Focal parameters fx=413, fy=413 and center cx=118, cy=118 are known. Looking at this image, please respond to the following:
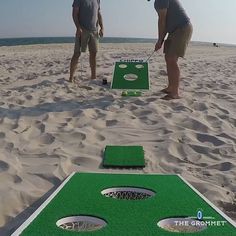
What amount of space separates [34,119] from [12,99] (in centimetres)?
113

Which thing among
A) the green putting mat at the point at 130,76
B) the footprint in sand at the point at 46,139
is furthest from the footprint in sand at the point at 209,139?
the green putting mat at the point at 130,76

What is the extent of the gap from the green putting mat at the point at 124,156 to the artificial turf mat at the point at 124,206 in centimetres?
31

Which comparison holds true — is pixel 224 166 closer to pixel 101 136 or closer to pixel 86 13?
pixel 101 136

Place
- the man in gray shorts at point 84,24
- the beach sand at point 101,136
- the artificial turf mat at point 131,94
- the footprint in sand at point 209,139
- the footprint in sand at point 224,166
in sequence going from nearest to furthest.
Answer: the beach sand at point 101,136, the footprint in sand at point 224,166, the footprint in sand at point 209,139, the artificial turf mat at point 131,94, the man in gray shorts at point 84,24

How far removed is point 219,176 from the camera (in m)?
2.87

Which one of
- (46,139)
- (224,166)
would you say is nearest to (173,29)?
(46,139)

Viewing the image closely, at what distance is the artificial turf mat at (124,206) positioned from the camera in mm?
1903

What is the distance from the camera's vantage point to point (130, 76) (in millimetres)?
6453

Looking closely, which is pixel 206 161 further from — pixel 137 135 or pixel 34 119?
pixel 34 119

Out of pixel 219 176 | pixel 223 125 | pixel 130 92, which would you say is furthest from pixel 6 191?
pixel 130 92

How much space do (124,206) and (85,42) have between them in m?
4.29

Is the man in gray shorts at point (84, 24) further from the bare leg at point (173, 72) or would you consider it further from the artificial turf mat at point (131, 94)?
the bare leg at point (173, 72)

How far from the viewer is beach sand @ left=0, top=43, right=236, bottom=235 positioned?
2.69m

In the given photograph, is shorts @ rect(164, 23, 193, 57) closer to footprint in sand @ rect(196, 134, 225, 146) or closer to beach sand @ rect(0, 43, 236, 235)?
beach sand @ rect(0, 43, 236, 235)
